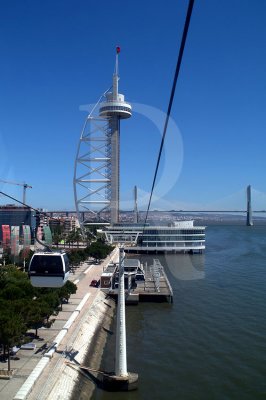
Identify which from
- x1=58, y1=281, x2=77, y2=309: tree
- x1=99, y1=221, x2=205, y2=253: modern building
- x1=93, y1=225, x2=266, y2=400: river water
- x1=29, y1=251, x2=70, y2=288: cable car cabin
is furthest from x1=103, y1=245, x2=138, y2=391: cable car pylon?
x1=99, y1=221, x2=205, y2=253: modern building

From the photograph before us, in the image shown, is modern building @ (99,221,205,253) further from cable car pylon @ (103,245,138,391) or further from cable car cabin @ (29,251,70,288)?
cable car cabin @ (29,251,70,288)

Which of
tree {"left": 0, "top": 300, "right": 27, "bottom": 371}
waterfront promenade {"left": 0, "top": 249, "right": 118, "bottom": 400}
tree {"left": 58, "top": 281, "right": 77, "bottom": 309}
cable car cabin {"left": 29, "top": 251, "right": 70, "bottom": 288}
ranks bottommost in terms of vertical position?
waterfront promenade {"left": 0, "top": 249, "right": 118, "bottom": 400}

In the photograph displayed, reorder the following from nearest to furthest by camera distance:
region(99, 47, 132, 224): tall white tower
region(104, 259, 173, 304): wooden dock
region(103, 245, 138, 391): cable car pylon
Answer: region(103, 245, 138, 391): cable car pylon, region(104, 259, 173, 304): wooden dock, region(99, 47, 132, 224): tall white tower

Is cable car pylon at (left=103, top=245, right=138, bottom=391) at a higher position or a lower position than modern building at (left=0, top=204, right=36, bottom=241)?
lower

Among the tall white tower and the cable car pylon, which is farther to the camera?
the tall white tower

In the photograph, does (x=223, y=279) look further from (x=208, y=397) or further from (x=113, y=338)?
(x=208, y=397)

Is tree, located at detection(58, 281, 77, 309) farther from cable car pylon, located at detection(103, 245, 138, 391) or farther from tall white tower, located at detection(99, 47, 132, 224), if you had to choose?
tall white tower, located at detection(99, 47, 132, 224)

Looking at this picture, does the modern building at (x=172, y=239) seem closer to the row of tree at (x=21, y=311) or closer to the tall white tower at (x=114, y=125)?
the tall white tower at (x=114, y=125)

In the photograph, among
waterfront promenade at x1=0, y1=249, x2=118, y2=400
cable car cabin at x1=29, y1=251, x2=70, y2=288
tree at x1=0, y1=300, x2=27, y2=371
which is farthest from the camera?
cable car cabin at x1=29, y1=251, x2=70, y2=288
